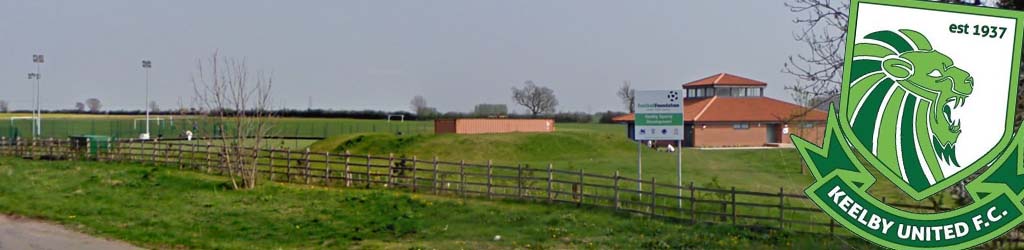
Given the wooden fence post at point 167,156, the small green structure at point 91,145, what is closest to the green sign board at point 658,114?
the wooden fence post at point 167,156

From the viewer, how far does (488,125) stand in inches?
2028

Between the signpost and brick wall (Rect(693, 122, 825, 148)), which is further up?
the signpost

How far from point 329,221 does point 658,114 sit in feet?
22.6

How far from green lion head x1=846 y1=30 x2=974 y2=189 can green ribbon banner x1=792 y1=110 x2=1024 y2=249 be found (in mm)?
162

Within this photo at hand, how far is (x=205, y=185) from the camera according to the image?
68.9ft

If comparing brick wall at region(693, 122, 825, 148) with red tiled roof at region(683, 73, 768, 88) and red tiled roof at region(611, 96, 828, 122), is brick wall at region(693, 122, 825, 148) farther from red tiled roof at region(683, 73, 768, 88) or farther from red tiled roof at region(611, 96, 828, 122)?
red tiled roof at region(683, 73, 768, 88)

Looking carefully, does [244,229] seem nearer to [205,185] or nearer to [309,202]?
[309,202]

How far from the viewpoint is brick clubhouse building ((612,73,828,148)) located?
4975 centimetres

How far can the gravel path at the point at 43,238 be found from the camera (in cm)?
1201

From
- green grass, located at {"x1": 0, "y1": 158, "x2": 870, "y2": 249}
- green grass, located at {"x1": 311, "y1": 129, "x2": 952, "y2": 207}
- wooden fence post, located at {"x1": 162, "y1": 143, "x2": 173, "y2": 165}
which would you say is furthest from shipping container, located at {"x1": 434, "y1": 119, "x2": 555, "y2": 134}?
green grass, located at {"x1": 0, "y1": 158, "x2": 870, "y2": 249}

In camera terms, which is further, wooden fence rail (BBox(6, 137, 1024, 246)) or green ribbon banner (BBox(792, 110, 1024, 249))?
wooden fence rail (BBox(6, 137, 1024, 246))

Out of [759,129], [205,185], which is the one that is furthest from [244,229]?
[759,129]

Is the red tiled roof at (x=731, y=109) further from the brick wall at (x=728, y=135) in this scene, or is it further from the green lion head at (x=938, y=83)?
the green lion head at (x=938, y=83)

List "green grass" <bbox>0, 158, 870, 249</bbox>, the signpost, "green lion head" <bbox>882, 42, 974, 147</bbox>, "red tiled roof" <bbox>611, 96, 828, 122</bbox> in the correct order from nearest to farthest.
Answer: "green lion head" <bbox>882, 42, 974, 147</bbox>
"green grass" <bbox>0, 158, 870, 249</bbox>
the signpost
"red tiled roof" <bbox>611, 96, 828, 122</bbox>
